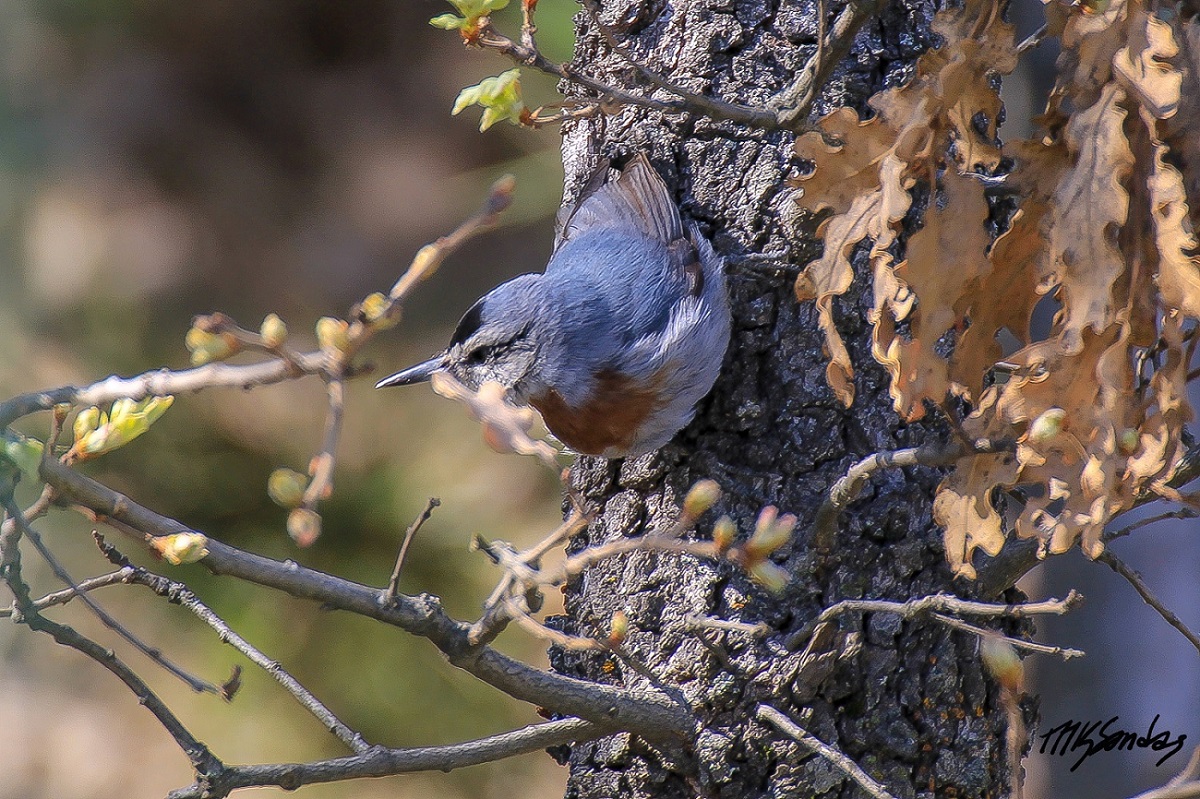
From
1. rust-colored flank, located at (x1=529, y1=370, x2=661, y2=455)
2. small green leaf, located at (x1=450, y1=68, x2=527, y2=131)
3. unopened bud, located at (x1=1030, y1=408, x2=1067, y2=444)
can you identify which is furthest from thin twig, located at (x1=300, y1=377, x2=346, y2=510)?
rust-colored flank, located at (x1=529, y1=370, x2=661, y2=455)

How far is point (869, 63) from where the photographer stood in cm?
181

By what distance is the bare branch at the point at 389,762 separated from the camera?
1201mm

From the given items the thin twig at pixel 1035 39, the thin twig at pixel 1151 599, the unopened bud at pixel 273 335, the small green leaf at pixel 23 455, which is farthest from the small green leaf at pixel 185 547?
the thin twig at pixel 1151 599

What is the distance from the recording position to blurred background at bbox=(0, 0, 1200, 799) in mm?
3070

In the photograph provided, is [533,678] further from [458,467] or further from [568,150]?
[458,467]

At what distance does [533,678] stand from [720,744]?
1.58ft

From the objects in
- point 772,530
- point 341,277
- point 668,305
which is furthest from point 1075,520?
point 341,277

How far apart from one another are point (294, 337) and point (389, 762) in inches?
105

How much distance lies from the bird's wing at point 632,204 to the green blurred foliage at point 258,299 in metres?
1.22

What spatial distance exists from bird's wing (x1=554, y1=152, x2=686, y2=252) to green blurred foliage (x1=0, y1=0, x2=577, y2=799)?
122cm

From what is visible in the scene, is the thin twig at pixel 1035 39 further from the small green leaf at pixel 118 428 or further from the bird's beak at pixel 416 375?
the bird's beak at pixel 416 375

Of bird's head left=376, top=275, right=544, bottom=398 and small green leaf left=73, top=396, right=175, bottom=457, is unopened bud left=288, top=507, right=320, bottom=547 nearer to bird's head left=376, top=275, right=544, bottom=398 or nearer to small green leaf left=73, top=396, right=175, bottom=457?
small green leaf left=73, top=396, right=175, bottom=457

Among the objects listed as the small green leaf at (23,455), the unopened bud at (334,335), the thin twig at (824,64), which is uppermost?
the thin twig at (824,64)

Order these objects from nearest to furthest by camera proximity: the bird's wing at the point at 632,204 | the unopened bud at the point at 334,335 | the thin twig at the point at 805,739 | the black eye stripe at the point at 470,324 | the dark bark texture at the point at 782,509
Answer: the unopened bud at the point at 334,335, the thin twig at the point at 805,739, the dark bark texture at the point at 782,509, the bird's wing at the point at 632,204, the black eye stripe at the point at 470,324
